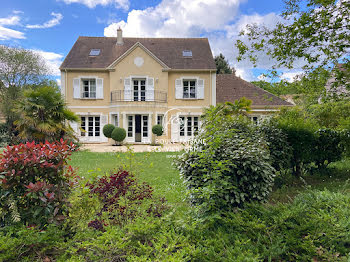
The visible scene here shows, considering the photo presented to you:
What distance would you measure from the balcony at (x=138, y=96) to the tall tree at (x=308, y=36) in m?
12.7

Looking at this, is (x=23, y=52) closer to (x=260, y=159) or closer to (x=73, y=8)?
(x=73, y=8)

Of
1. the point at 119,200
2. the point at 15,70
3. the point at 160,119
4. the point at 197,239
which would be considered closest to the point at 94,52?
the point at 160,119

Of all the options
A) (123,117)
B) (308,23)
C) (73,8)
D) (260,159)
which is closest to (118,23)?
(123,117)

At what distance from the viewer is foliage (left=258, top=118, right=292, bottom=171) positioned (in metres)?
5.84

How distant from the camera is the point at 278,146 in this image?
5.91m

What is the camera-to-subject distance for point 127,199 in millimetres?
3275

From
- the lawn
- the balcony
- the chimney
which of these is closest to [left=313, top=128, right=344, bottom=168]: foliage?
the lawn

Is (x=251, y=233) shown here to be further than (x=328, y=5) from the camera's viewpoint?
No

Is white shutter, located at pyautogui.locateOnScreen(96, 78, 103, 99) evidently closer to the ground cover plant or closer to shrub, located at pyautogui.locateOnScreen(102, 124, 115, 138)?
shrub, located at pyautogui.locateOnScreen(102, 124, 115, 138)

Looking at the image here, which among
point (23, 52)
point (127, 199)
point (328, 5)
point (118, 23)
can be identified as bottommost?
point (127, 199)

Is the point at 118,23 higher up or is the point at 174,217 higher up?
the point at 118,23

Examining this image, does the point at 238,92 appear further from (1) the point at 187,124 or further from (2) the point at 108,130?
(2) the point at 108,130

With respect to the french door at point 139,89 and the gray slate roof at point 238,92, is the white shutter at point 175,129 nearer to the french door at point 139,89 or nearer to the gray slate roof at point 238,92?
the french door at point 139,89

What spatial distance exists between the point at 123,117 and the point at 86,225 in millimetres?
16941
